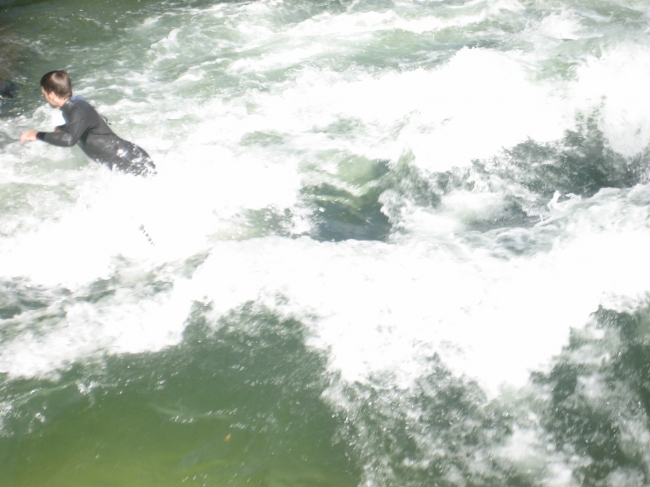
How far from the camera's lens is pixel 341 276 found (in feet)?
12.7

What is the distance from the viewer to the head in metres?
4.44

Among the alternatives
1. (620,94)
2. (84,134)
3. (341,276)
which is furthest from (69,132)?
(620,94)

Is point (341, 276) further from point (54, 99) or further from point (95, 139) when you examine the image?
point (54, 99)

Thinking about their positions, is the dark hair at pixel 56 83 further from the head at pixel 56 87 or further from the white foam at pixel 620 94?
the white foam at pixel 620 94

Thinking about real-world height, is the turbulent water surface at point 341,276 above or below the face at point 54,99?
below

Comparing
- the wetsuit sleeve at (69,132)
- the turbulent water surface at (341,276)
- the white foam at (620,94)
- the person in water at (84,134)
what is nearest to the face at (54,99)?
the person in water at (84,134)

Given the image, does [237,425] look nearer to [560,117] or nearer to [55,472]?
[55,472]

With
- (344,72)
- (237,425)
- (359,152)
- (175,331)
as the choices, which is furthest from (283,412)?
(344,72)

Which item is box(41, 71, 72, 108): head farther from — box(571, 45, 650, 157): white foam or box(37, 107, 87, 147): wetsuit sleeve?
box(571, 45, 650, 157): white foam

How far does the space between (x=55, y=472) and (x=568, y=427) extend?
2735 mm

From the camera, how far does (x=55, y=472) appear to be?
9.35 ft

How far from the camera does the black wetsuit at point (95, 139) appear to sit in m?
4.52

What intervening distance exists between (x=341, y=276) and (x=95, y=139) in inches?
101

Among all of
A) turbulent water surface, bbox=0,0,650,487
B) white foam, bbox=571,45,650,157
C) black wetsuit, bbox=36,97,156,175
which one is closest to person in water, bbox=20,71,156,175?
black wetsuit, bbox=36,97,156,175
